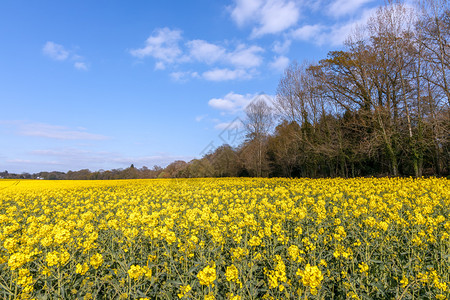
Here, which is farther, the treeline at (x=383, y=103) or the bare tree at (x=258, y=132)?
the bare tree at (x=258, y=132)

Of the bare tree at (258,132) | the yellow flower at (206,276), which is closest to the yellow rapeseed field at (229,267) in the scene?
the yellow flower at (206,276)

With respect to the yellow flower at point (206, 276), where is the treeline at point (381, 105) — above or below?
above

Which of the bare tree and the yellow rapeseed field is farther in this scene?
the bare tree

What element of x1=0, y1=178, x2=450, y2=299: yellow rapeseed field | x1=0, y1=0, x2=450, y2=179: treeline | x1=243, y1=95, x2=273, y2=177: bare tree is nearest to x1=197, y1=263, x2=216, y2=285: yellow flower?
x1=0, y1=178, x2=450, y2=299: yellow rapeseed field

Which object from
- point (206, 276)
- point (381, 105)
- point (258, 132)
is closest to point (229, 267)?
Result: point (206, 276)

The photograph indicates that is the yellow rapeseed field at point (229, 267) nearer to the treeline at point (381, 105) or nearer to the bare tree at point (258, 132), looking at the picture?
the treeline at point (381, 105)

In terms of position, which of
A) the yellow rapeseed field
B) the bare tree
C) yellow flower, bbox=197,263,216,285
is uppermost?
the bare tree

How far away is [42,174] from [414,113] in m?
69.3

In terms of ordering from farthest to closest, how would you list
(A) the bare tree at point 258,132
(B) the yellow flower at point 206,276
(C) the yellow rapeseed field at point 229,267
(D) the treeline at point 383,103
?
(A) the bare tree at point 258,132 → (D) the treeline at point 383,103 → (C) the yellow rapeseed field at point 229,267 → (B) the yellow flower at point 206,276

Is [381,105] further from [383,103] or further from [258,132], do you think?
[258,132]

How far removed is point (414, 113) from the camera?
20594mm

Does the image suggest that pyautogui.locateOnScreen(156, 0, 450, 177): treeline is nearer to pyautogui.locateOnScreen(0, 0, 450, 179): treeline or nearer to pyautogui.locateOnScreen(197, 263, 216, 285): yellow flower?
pyautogui.locateOnScreen(0, 0, 450, 179): treeline

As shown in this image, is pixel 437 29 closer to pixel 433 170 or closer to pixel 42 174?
pixel 433 170

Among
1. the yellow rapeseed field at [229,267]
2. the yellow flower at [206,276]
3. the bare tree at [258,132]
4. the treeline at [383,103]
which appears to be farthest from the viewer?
the bare tree at [258,132]
